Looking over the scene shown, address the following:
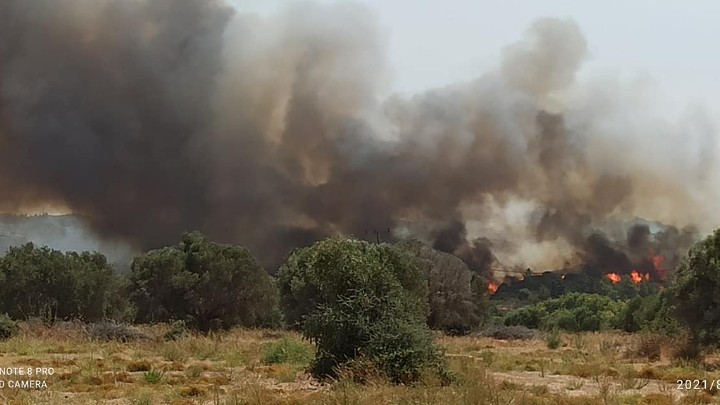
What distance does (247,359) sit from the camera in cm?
2044

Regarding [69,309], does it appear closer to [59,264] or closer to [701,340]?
[59,264]

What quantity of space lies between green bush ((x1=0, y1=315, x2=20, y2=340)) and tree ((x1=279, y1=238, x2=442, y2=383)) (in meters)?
13.5

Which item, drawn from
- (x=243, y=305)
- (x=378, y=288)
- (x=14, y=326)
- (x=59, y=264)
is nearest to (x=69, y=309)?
(x=59, y=264)

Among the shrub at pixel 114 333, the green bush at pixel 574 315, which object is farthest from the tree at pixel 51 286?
the green bush at pixel 574 315

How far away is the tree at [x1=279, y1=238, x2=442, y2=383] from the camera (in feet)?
47.8

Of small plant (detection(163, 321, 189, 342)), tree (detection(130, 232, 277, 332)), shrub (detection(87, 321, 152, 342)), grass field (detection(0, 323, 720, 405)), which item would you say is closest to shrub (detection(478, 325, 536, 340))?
grass field (detection(0, 323, 720, 405))

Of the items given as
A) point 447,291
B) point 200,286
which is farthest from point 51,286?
point 447,291

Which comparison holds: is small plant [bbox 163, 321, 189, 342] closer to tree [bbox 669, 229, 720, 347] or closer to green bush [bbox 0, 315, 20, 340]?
green bush [bbox 0, 315, 20, 340]

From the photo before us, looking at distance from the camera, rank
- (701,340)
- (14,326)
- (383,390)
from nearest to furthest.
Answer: (383,390) < (701,340) < (14,326)

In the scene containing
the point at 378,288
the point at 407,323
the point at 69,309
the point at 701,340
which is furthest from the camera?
the point at 69,309

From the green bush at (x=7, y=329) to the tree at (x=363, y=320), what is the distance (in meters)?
13.5

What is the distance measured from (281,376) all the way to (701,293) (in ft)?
50.5

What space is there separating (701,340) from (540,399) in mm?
13386

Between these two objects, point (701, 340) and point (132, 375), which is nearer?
point (132, 375)
